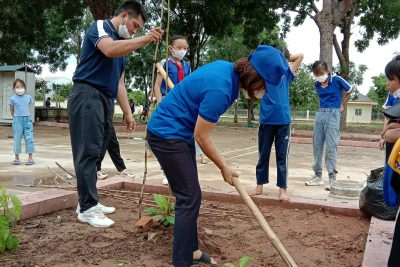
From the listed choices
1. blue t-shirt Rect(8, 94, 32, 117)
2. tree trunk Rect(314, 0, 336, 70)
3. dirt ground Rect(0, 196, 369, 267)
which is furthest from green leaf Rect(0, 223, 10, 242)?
tree trunk Rect(314, 0, 336, 70)

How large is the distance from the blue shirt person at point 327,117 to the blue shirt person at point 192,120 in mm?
3391

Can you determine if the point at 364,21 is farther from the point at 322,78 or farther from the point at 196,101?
the point at 196,101

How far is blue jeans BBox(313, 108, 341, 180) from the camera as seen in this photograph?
5.55m

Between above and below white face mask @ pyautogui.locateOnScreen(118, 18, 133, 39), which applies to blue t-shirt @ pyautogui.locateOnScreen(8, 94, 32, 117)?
below

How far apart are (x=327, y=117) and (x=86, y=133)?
11.2 feet

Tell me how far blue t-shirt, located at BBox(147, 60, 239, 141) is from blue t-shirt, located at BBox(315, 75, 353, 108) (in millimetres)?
3518

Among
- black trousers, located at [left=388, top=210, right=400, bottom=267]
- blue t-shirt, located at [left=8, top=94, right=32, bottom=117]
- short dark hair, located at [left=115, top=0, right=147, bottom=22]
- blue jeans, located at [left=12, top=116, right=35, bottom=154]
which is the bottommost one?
black trousers, located at [left=388, top=210, right=400, bottom=267]

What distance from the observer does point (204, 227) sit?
3.38 metres

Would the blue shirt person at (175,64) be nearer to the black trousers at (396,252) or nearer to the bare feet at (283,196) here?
the bare feet at (283,196)

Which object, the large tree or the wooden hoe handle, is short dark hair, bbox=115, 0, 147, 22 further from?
the large tree

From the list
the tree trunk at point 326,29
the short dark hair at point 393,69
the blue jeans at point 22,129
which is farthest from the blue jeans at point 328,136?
the tree trunk at point 326,29

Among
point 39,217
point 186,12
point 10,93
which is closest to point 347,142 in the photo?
point 186,12

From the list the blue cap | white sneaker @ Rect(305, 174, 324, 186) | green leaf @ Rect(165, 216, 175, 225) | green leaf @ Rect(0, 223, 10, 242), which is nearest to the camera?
the blue cap

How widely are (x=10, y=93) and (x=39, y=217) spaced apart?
15206 mm
